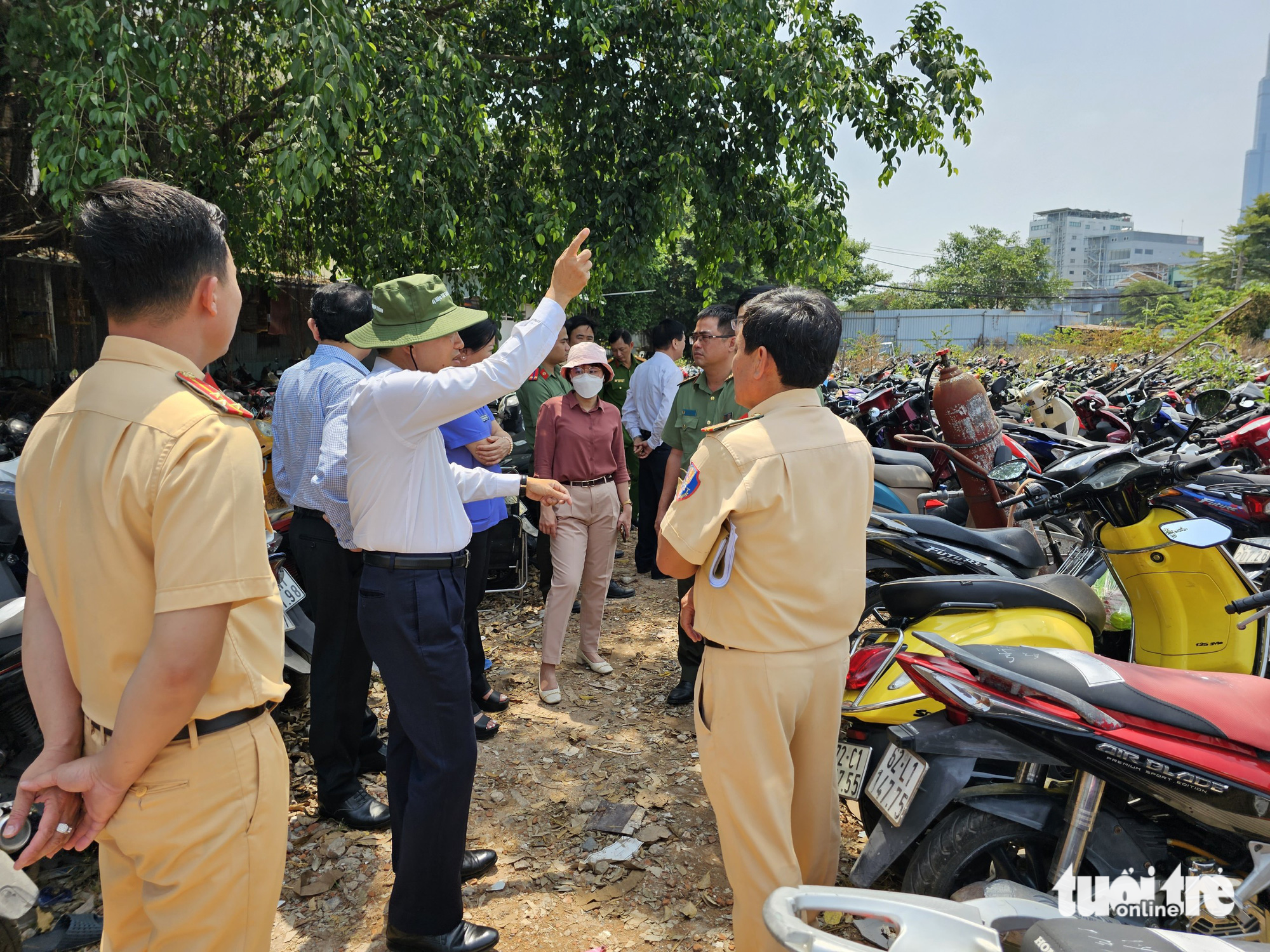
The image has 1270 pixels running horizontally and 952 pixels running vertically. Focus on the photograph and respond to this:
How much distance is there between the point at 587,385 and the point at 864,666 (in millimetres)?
2388

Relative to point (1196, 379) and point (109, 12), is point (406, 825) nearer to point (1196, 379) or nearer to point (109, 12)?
point (109, 12)

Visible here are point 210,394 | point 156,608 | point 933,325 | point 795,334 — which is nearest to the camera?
point 156,608

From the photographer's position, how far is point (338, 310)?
Result: 10.6ft

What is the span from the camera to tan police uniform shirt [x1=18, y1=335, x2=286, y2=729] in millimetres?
1269

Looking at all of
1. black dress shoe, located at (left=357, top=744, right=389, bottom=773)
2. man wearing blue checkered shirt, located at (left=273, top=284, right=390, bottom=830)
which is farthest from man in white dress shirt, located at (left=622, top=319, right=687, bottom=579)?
man wearing blue checkered shirt, located at (left=273, top=284, right=390, bottom=830)

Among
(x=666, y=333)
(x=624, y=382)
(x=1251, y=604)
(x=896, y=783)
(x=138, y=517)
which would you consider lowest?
(x=896, y=783)

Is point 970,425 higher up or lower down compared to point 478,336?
lower down

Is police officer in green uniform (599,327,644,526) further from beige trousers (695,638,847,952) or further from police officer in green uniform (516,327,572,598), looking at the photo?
beige trousers (695,638,847,952)

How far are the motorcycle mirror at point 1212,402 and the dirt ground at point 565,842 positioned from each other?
3943 mm

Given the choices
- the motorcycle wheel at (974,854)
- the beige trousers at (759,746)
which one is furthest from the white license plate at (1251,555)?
the beige trousers at (759,746)

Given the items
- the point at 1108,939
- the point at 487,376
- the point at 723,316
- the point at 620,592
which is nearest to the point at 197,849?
the point at 487,376

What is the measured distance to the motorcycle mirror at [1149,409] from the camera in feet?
17.4

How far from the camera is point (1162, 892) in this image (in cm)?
199

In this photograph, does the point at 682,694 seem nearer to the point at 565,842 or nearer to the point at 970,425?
the point at 565,842
